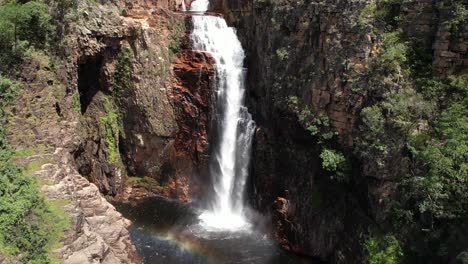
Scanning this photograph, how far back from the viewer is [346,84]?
57.8 feet

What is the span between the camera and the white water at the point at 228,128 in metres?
24.1

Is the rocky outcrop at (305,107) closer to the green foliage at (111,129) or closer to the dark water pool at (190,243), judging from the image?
the dark water pool at (190,243)

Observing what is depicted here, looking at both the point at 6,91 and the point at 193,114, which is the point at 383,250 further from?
the point at 6,91

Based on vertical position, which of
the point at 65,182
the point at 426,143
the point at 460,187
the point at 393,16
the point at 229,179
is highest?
the point at 393,16

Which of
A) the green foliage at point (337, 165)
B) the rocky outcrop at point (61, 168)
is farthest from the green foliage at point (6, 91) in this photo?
the green foliage at point (337, 165)

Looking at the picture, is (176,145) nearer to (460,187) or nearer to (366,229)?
(366,229)

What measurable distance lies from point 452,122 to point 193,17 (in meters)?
17.3

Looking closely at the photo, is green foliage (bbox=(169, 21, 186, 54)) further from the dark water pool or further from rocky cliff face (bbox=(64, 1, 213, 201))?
the dark water pool

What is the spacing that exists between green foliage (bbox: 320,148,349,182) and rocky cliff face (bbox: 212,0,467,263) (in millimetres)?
376

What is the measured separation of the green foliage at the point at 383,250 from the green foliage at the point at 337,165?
2.74 meters

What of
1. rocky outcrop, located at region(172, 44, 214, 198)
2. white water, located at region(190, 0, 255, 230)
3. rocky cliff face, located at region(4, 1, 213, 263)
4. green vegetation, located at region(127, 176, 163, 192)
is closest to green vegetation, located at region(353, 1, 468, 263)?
white water, located at region(190, 0, 255, 230)

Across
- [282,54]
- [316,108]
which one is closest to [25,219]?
[316,108]

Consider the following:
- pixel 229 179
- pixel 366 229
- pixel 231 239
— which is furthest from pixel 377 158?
pixel 229 179

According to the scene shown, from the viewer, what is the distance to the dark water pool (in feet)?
63.6
